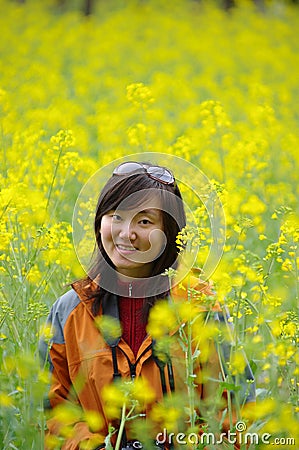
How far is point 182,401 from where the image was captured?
1996mm

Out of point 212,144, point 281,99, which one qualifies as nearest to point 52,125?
point 212,144

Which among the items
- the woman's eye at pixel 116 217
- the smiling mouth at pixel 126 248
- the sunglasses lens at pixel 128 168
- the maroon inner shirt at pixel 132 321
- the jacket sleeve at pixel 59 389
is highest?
the sunglasses lens at pixel 128 168

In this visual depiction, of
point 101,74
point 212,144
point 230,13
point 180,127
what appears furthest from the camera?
point 230,13

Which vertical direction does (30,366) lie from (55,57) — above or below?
below

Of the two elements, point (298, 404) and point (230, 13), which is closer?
point (298, 404)

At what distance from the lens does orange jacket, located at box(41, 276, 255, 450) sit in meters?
2.20

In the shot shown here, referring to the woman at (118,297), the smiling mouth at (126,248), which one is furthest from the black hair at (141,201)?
the smiling mouth at (126,248)

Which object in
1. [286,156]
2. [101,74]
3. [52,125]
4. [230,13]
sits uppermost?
[230,13]

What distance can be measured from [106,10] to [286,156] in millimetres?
8455

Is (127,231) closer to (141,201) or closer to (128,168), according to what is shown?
(141,201)

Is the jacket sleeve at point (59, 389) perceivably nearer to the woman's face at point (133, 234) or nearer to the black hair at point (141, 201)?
the black hair at point (141, 201)

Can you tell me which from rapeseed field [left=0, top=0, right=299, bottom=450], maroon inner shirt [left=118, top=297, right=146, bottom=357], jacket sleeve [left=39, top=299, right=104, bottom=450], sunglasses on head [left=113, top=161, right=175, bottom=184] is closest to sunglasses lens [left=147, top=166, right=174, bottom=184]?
sunglasses on head [left=113, top=161, right=175, bottom=184]

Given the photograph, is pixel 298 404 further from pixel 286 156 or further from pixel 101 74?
pixel 101 74

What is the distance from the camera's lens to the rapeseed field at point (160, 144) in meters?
2.04
